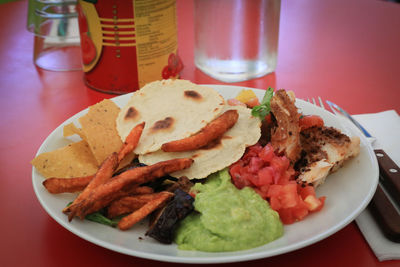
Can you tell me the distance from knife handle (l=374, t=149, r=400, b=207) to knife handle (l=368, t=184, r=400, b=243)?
0.08 ft

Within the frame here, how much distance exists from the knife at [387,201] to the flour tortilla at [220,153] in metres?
0.42

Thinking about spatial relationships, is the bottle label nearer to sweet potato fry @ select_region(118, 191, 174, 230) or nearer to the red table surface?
the red table surface

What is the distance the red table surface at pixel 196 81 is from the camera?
1.34 m

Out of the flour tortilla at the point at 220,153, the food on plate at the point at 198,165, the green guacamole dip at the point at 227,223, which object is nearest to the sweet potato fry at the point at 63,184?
the food on plate at the point at 198,165

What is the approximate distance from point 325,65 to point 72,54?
1.54 meters

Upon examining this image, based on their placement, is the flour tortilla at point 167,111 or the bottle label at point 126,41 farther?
the bottle label at point 126,41

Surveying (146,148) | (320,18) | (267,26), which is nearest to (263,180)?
(146,148)

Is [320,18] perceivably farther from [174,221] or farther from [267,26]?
[174,221]

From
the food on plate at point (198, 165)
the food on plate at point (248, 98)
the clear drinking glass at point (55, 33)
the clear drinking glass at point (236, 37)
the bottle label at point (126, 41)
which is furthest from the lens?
the clear drinking glass at point (55, 33)

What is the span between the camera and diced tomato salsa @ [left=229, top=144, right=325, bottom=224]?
1.29 metres

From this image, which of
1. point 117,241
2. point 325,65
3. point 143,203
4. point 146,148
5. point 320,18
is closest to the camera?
point 117,241

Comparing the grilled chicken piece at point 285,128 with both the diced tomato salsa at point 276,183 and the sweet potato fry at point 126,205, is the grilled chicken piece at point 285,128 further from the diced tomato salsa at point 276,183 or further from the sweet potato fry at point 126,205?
the sweet potato fry at point 126,205

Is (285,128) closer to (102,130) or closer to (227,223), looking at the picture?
(227,223)

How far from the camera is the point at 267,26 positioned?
235cm
